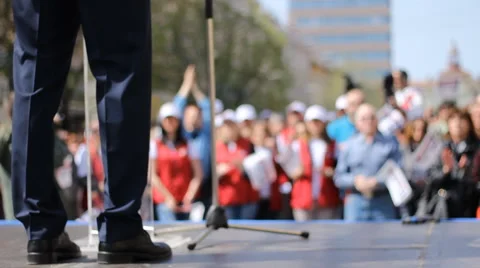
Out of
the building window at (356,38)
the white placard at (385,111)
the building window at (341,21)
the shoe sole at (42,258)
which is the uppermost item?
the building window at (341,21)

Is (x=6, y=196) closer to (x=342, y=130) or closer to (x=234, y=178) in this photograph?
(x=234, y=178)

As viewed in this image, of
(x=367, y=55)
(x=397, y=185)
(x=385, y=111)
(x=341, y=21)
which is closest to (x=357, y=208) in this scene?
(x=397, y=185)

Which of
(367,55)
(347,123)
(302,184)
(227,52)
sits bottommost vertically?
(302,184)

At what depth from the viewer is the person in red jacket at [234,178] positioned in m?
8.63

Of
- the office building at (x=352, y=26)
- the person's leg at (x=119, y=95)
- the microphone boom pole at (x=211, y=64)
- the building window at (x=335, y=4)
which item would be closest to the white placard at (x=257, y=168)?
the microphone boom pole at (x=211, y=64)

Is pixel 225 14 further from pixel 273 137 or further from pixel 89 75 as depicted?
pixel 89 75

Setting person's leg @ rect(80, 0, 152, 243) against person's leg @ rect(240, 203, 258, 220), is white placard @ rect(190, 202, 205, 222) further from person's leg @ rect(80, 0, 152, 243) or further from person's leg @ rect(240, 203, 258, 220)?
person's leg @ rect(80, 0, 152, 243)

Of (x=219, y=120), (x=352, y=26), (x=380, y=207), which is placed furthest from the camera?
(x=352, y=26)

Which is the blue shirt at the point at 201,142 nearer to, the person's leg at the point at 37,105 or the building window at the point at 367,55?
the person's leg at the point at 37,105

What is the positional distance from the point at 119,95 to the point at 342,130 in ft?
19.4

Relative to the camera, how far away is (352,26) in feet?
541

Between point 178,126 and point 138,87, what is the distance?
5.44m

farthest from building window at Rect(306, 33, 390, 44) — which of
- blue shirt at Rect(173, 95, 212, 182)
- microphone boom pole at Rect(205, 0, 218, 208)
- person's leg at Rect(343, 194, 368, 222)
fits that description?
microphone boom pole at Rect(205, 0, 218, 208)

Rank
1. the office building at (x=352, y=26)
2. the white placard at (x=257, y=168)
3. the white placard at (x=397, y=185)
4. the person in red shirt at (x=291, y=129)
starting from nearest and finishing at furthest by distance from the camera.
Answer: the white placard at (x=397, y=185), the white placard at (x=257, y=168), the person in red shirt at (x=291, y=129), the office building at (x=352, y=26)
